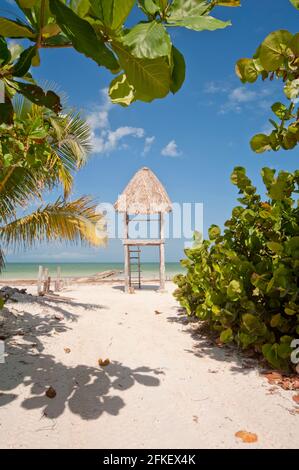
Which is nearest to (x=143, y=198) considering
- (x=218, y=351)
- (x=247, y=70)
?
(x=218, y=351)

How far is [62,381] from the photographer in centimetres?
296

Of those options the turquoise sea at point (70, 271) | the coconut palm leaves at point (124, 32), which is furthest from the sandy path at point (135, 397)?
the turquoise sea at point (70, 271)

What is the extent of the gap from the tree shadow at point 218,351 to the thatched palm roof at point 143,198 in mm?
7917

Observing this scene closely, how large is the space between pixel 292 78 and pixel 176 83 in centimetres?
76

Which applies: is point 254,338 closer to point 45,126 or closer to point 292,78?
point 292,78

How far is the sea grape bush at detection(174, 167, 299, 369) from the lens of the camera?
2.89 metres

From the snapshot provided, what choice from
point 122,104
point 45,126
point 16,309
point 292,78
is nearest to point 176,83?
point 122,104

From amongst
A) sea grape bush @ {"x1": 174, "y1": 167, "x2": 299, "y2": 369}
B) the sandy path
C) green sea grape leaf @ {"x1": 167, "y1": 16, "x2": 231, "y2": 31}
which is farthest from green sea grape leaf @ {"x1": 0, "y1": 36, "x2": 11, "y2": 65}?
the sandy path

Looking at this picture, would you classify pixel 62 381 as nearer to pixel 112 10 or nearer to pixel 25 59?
pixel 25 59

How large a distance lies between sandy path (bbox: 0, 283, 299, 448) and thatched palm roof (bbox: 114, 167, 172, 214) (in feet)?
28.2

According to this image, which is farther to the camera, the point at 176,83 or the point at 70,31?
the point at 176,83

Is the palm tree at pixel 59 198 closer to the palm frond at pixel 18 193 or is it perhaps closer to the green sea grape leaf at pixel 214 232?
the palm frond at pixel 18 193

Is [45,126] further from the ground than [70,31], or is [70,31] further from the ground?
[45,126]

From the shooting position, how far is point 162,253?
13.0m
